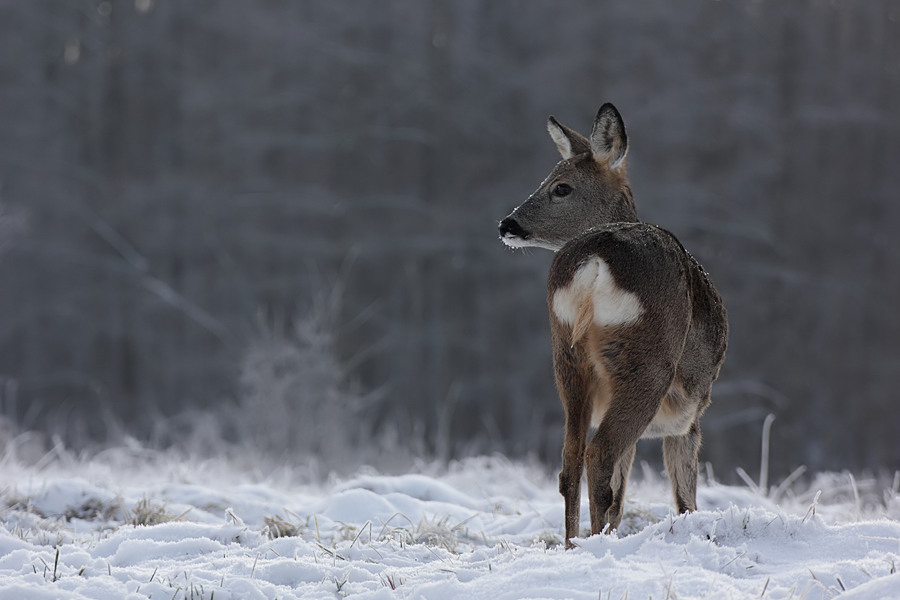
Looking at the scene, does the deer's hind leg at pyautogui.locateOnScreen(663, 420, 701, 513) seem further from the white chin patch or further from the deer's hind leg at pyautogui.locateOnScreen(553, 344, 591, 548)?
the white chin patch

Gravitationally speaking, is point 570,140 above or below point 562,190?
above

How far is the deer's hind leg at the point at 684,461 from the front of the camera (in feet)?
12.9

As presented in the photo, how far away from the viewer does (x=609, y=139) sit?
4309mm

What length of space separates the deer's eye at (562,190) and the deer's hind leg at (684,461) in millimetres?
1236

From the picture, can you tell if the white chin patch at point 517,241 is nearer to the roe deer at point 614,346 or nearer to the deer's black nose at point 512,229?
the deer's black nose at point 512,229

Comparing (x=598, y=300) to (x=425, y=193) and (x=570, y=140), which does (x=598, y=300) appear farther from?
(x=425, y=193)

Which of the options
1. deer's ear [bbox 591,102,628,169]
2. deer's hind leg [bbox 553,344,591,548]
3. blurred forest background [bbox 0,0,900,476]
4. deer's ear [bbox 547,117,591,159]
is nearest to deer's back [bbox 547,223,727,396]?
deer's hind leg [bbox 553,344,591,548]

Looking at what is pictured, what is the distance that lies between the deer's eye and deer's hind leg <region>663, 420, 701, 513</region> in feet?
4.06

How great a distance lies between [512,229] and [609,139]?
618 millimetres

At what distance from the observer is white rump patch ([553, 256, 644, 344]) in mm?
3189

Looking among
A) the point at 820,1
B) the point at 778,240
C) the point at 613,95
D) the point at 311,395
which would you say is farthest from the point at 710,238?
the point at 311,395

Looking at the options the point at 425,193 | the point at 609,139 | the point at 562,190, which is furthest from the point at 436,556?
the point at 425,193

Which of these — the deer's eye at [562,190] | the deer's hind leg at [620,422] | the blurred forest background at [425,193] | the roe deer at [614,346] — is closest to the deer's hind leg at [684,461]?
the roe deer at [614,346]

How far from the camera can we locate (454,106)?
826 inches
